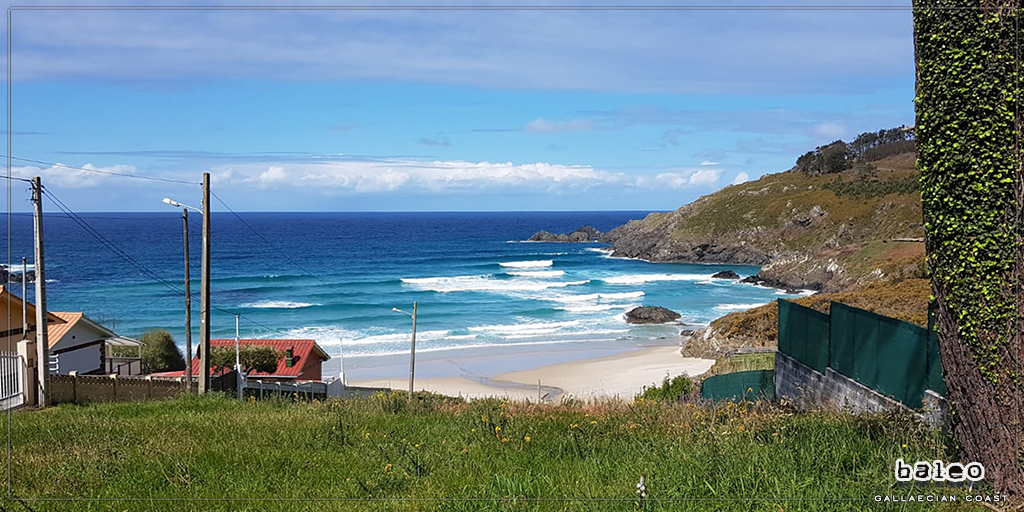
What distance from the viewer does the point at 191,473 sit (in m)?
6.29

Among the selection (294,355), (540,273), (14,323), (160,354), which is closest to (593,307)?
(540,273)

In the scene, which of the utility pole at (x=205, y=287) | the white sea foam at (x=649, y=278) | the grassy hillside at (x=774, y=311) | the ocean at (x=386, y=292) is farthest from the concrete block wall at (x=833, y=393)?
the white sea foam at (x=649, y=278)

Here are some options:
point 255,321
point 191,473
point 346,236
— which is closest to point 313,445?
point 191,473

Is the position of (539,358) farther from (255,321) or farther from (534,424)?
(534,424)

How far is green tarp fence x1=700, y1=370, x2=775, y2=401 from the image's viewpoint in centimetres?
1600

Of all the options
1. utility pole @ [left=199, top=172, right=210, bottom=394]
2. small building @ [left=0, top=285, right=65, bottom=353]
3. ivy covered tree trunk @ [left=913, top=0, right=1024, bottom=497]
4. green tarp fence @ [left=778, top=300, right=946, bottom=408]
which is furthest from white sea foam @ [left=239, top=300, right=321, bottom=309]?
ivy covered tree trunk @ [left=913, top=0, right=1024, bottom=497]

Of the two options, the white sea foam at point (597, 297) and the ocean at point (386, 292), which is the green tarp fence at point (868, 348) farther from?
the white sea foam at point (597, 297)

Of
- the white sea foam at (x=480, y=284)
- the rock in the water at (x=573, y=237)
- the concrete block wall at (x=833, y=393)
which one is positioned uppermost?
the rock in the water at (x=573, y=237)

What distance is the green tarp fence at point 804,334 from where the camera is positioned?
1301 centimetres

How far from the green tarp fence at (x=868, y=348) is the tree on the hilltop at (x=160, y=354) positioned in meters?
28.9

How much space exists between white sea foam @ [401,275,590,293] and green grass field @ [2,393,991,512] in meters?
55.6

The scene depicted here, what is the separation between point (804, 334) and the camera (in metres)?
13.8

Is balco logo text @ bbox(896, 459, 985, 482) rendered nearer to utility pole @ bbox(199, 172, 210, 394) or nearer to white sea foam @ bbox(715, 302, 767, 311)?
utility pole @ bbox(199, 172, 210, 394)

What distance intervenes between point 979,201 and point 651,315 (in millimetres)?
44197
